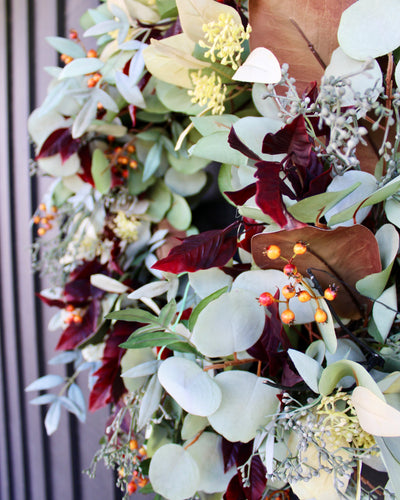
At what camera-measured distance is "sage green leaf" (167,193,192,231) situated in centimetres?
61

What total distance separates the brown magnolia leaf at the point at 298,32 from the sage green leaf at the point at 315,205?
0.50 feet

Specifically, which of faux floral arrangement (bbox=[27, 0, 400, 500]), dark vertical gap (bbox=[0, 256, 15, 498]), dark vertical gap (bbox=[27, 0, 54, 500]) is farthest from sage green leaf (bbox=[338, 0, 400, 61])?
dark vertical gap (bbox=[0, 256, 15, 498])

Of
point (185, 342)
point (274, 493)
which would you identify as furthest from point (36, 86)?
point (274, 493)

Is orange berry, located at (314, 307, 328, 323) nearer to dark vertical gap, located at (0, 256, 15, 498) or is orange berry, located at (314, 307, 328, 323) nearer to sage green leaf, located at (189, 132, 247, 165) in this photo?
sage green leaf, located at (189, 132, 247, 165)

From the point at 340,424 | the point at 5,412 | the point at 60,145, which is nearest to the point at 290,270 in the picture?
the point at 340,424

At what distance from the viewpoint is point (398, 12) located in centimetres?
34

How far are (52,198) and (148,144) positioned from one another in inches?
8.4

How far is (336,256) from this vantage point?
35 centimetres

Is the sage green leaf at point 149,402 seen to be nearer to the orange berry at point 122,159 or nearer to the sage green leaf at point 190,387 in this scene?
the sage green leaf at point 190,387

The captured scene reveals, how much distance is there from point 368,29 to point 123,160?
393 mm

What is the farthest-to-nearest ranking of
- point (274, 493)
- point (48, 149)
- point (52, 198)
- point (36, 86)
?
point (36, 86)
point (52, 198)
point (48, 149)
point (274, 493)

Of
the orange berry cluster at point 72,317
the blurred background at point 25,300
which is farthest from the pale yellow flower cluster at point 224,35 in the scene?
the blurred background at point 25,300

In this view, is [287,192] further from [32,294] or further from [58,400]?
[32,294]

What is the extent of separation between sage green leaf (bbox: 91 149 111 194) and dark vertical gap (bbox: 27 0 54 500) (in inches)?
20.9
